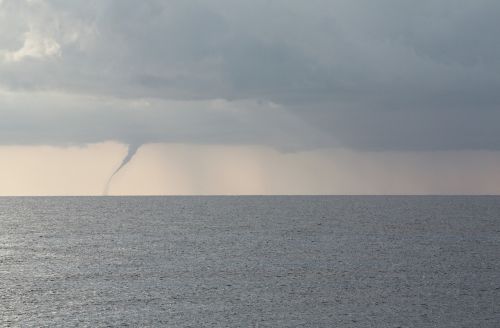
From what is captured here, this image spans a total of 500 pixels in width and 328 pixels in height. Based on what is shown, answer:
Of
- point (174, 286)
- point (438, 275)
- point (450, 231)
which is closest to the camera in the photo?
point (174, 286)

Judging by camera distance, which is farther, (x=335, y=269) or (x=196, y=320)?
(x=335, y=269)

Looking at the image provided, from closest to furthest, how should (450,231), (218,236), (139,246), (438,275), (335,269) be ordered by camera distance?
(438,275) → (335,269) → (139,246) → (218,236) → (450,231)

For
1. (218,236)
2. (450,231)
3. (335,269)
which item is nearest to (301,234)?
(218,236)

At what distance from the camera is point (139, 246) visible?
127000 mm

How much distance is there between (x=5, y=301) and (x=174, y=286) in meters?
17.4

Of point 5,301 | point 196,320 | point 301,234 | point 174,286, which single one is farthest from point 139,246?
point 196,320

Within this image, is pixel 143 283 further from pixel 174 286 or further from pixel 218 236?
pixel 218 236

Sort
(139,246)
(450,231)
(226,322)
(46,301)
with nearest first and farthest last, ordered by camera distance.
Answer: (226,322) < (46,301) < (139,246) < (450,231)

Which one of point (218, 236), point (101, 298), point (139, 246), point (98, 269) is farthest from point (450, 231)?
point (101, 298)

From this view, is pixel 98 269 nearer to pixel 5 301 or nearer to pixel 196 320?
pixel 5 301

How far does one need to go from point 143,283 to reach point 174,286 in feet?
15.2

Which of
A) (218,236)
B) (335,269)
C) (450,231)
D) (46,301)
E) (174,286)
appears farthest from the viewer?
(450,231)

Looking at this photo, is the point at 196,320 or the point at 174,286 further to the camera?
the point at 174,286

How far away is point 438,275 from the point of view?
86.1m
